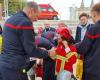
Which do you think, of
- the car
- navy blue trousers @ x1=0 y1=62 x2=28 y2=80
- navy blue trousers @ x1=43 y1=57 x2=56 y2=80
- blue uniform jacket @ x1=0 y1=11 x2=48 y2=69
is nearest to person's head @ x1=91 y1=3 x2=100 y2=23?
blue uniform jacket @ x1=0 y1=11 x2=48 y2=69

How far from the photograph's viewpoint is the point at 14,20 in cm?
611

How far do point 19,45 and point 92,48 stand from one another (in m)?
1.04

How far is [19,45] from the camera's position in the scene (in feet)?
20.0

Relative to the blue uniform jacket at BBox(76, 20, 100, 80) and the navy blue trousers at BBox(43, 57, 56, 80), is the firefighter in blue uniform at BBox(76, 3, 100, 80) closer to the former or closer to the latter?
the blue uniform jacket at BBox(76, 20, 100, 80)

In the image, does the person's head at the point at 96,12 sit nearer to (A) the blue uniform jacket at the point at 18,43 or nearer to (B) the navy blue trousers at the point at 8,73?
(A) the blue uniform jacket at the point at 18,43

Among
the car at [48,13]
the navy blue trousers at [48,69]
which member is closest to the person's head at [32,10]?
the navy blue trousers at [48,69]

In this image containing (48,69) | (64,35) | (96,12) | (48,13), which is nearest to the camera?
(96,12)

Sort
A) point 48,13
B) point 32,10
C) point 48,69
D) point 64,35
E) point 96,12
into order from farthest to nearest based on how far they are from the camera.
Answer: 1. point 48,13
2. point 48,69
3. point 64,35
4. point 32,10
5. point 96,12

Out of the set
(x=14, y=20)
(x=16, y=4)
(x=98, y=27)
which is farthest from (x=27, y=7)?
(x=16, y=4)

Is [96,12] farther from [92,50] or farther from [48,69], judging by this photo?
[48,69]

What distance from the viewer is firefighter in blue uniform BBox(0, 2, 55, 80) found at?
601 cm

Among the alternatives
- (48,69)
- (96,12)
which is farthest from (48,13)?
(96,12)

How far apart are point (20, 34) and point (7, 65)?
0.50 metres

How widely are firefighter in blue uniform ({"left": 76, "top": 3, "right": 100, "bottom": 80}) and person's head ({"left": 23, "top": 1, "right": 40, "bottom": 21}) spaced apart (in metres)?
0.76
